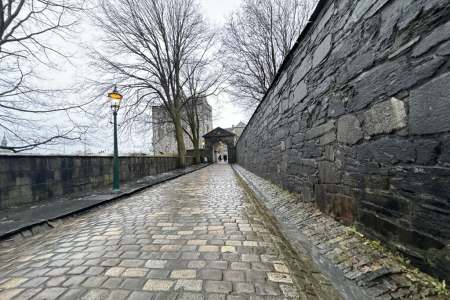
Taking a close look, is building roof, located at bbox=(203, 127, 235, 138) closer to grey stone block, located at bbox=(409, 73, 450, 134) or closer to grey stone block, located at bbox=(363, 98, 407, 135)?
grey stone block, located at bbox=(363, 98, 407, 135)

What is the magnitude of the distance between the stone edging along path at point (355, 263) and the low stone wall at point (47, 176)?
5.85 meters

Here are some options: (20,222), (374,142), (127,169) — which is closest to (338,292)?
(374,142)

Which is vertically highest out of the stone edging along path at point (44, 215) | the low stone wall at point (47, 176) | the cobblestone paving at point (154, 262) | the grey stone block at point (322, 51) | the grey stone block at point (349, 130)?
the grey stone block at point (322, 51)

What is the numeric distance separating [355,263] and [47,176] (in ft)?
22.8

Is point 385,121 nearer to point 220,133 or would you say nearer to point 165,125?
point 165,125

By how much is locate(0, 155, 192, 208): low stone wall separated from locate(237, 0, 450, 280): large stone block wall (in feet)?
20.7

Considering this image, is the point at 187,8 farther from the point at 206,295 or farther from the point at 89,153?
the point at 206,295

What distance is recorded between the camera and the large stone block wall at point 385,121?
1.37 m

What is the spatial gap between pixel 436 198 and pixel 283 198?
3.04 m

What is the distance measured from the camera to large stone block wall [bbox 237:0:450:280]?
1.37 meters

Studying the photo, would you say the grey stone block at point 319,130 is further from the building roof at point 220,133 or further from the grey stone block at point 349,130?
the building roof at point 220,133

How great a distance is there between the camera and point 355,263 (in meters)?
1.75

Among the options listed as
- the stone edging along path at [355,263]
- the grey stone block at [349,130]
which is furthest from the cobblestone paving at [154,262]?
the grey stone block at [349,130]

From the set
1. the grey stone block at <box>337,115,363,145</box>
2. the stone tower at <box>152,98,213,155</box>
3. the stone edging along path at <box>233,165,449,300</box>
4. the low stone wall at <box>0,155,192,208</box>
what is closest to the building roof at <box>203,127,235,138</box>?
the stone tower at <box>152,98,213,155</box>
